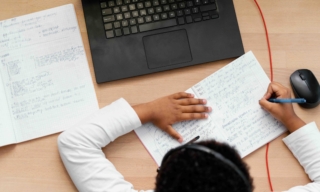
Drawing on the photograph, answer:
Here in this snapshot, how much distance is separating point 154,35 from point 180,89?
0.13 metres

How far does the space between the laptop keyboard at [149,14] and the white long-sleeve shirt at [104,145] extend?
6.5 inches

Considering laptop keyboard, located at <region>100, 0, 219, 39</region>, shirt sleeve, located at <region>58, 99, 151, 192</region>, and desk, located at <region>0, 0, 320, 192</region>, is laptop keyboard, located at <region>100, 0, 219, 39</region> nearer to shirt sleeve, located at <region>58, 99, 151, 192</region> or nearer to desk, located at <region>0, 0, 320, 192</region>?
desk, located at <region>0, 0, 320, 192</region>

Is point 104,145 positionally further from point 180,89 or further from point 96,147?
point 180,89

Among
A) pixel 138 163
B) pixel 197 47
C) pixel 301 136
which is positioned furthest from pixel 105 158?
Answer: pixel 301 136

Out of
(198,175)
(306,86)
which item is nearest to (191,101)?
(306,86)

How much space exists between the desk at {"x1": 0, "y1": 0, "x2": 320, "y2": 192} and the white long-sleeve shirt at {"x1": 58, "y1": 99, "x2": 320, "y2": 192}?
0.02 m

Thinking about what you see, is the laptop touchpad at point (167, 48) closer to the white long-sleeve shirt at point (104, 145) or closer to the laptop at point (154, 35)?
the laptop at point (154, 35)

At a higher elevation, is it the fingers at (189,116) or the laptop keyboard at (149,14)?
the laptop keyboard at (149,14)

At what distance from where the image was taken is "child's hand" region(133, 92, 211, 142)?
0.81 meters

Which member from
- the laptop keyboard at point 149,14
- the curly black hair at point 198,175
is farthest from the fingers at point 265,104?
the curly black hair at point 198,175

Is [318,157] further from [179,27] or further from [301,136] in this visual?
[179,27]

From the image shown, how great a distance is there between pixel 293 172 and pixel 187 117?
0.26 metres

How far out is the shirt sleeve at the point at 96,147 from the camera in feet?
2.52

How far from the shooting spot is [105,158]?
797mm
